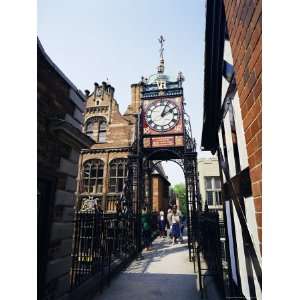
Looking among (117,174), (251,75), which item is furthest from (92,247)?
(117,174)

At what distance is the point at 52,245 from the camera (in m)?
3.21

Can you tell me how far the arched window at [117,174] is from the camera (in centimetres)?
1611

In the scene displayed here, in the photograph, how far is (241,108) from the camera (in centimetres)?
176

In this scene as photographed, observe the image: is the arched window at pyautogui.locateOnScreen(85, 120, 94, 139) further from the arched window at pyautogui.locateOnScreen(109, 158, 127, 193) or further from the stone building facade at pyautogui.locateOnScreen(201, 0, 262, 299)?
the stone building facade at pyautogui.locateOnScreen(201, 0, 262, 299)

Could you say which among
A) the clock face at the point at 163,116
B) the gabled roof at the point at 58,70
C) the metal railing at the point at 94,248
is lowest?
the metal railing at the point at 94,248

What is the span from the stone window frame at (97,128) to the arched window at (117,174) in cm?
250

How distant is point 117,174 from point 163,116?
7.04 meters

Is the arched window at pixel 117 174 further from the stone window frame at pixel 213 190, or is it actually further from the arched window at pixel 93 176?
the stone window frame at pixel 213 190

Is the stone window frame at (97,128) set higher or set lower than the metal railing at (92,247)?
higher

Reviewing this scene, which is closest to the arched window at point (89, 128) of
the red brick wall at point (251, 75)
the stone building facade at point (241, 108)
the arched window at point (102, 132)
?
the arched window at point (102, 132)

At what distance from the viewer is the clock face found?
36.0 ft

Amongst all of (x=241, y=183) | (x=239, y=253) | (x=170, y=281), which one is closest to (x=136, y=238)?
(x=170, y=281)
